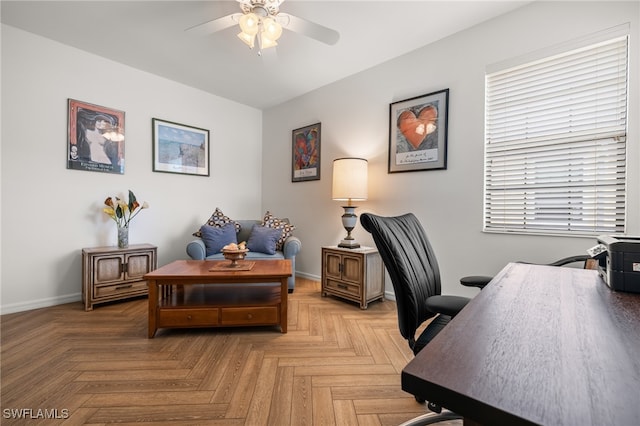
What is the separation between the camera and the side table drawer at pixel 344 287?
2873 millimetres

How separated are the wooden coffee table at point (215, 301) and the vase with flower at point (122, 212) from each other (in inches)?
37.5

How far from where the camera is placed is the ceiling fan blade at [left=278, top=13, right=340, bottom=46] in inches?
77.1

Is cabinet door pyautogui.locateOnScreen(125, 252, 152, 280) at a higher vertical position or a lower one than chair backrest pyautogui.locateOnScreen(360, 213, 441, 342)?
lower

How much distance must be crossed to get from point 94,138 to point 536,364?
12.9 ft

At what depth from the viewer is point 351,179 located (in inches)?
120

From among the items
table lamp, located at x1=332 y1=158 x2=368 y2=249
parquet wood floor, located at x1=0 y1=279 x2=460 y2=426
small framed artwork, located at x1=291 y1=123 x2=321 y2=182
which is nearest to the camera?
parquet wood floor, located at x1=0 y1=279 x2=460 y2=426

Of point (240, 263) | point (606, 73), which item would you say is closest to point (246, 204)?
point (240, 263)

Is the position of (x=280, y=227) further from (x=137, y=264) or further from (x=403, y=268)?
(x=403, y=268)

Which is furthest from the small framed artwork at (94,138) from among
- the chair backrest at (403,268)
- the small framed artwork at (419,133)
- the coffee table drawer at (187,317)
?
the chair backrest at (403,268)

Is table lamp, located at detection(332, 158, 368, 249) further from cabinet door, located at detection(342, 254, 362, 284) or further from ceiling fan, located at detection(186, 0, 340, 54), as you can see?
ceiling fan, located at detection(186, 0, 340, 54)

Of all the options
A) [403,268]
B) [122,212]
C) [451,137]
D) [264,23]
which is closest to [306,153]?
[451,137]

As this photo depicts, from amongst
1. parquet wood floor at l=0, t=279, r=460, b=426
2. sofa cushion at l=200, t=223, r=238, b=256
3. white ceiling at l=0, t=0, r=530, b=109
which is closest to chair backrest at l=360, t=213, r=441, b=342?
parquet wood floor at l=0, t=279, r=460, b=426

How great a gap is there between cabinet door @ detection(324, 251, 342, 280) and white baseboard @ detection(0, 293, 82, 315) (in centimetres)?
261

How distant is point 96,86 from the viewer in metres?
3.08
